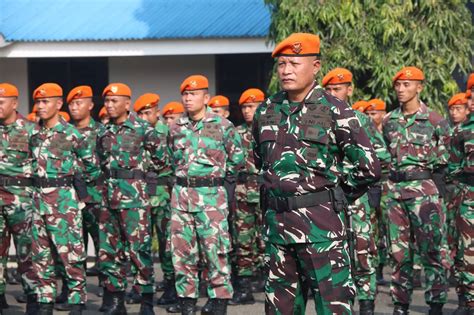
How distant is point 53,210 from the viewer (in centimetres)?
1035

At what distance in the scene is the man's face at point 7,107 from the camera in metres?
10.8

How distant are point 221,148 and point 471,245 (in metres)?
2.48

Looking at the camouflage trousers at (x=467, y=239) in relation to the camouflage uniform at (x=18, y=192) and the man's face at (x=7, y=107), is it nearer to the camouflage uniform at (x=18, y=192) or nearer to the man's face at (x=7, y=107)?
the camouflage uniform at (x=18, y=192)

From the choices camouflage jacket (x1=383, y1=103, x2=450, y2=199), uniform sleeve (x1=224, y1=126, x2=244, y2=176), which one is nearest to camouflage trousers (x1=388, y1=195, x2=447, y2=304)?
camouflage jacket (x1=383, y1=103, x2=450, y2=199)

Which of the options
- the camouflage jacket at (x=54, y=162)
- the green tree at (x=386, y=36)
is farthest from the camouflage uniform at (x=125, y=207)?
the green tree at (x=386, y=36)

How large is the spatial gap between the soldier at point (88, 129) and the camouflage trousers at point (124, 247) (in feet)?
2.95

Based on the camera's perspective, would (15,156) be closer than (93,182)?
Yes

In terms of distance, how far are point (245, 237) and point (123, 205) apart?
7.04 feet

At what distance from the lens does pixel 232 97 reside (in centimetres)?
1884

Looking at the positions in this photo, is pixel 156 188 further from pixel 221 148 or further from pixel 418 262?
pixel 418 262

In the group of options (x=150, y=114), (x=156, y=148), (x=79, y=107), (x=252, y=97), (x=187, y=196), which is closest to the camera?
(x=187, y=196)

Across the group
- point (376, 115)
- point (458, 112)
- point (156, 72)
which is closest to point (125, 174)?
point (376, 115)

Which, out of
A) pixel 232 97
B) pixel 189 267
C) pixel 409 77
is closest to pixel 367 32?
pixel 232 97

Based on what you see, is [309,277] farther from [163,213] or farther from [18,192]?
[163,213]
